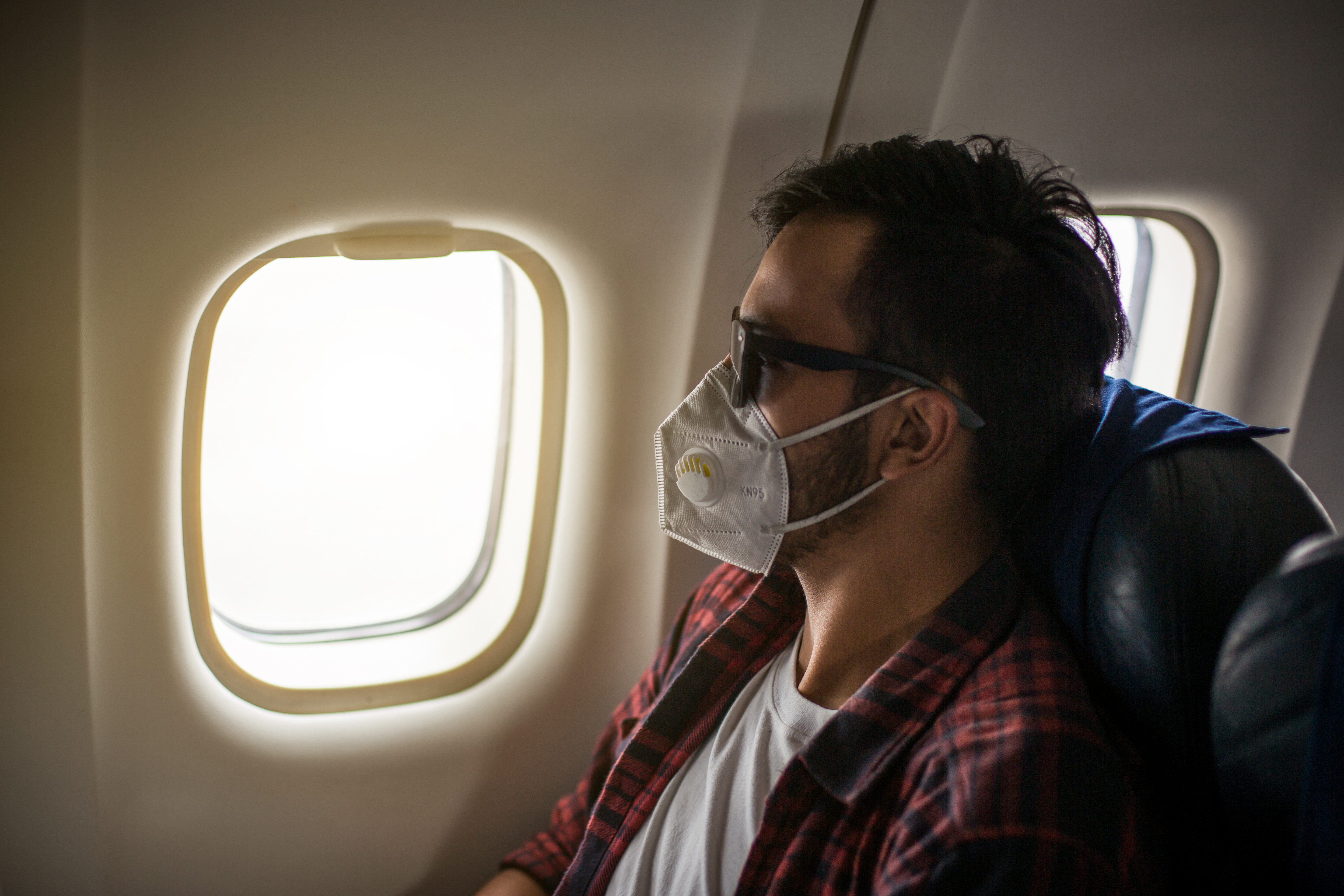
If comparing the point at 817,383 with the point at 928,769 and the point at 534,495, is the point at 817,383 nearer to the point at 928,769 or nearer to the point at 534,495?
the point at 928,769

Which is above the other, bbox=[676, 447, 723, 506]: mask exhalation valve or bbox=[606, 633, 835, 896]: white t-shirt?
bbox=[676, 447, 723, 506]: mask exhalation valve

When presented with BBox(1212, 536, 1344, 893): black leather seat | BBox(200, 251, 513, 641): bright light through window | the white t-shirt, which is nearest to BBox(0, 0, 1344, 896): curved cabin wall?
BBox(200, 251, 513, 641): bright light through window

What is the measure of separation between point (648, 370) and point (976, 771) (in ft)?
4.00

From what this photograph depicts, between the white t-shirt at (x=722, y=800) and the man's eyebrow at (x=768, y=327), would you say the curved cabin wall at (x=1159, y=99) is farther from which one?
the white t-shirt at (x=722, y=800)

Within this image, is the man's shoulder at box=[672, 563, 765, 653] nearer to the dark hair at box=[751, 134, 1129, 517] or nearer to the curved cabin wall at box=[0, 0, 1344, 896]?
the curved cabin wall at box=[0, 0, 1344, 896]

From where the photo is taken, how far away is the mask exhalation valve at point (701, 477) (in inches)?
59.6

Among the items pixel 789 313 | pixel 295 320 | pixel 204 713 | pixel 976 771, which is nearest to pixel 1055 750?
pixel 976 771

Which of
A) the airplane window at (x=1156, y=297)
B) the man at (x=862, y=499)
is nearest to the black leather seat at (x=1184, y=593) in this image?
the man at (x=862, y=499)

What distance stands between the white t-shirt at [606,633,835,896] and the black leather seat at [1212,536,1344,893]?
1.82ft

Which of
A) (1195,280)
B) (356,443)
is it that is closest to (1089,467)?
(1195,280)

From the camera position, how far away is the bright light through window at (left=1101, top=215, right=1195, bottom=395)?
7.77 feet

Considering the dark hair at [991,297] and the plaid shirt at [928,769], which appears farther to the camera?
the dark hair at [991,297]

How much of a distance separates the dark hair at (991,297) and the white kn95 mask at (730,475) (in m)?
0.14

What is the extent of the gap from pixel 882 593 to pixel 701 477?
0.37 m
